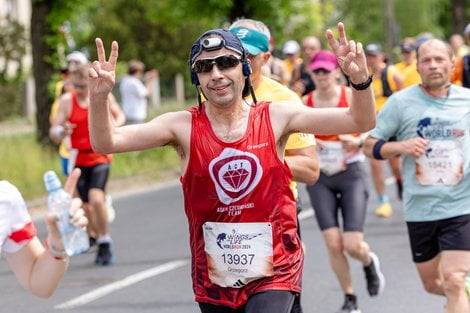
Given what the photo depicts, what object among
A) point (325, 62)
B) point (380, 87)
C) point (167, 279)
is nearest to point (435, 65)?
point (325, 62)

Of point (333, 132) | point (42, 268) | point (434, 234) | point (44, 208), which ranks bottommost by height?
point (44, 208)

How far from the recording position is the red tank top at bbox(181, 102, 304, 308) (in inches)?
Answer: 186

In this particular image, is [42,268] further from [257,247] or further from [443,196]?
[443,196]

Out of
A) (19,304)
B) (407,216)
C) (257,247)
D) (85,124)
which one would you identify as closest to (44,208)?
(85,124)

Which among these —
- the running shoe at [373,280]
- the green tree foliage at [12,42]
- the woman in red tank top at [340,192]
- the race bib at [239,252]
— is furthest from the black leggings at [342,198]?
the green tree foliage at [12,42]

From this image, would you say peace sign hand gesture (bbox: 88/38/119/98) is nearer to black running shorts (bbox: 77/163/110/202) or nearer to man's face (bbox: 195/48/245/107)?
man's face (bbox: 195/48/245/107)

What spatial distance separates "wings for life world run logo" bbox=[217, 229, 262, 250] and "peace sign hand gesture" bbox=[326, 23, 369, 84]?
861 millimetres

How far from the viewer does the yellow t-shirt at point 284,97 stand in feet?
19.7

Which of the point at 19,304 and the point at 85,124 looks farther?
the point at 85,124

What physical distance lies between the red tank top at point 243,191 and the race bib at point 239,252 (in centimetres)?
3

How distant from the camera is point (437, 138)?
6.67 m

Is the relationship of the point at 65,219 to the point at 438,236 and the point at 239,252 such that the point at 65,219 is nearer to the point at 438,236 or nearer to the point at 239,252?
the point at 239,252

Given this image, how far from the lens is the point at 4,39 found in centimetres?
2747

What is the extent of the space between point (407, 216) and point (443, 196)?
294 millimetres
